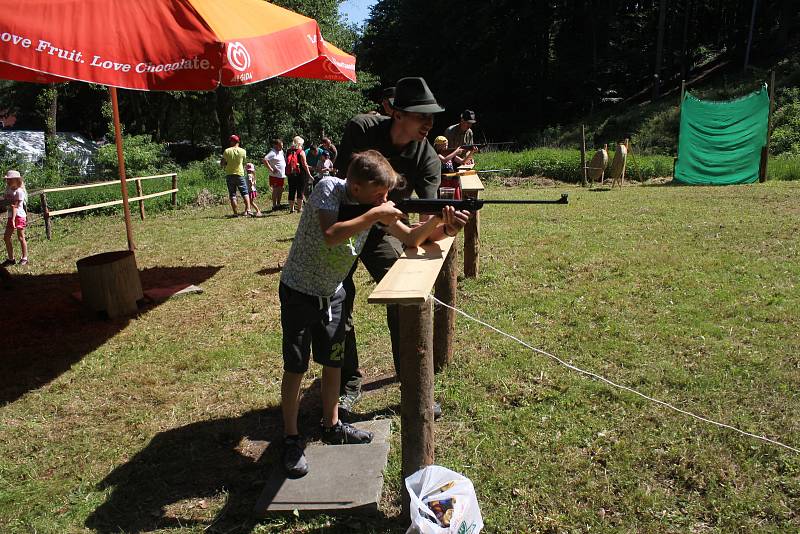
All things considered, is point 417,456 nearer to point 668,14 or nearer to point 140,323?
point 140,323

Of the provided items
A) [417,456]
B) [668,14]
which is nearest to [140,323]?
[417,456]

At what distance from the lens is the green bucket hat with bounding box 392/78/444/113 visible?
3404 mm

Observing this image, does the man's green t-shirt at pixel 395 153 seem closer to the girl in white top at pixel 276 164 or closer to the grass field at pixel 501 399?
the grass field at pixel 501 399

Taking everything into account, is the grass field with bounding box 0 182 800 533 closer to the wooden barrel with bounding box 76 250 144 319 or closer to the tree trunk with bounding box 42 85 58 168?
the wooden barrel with bounding box 76 250 144 319

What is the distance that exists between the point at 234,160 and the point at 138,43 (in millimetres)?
8013

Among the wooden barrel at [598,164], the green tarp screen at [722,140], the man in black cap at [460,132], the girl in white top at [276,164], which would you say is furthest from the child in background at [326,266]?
the green tarp screen at [722,140]

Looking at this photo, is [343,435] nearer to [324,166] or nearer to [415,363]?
[415,363]

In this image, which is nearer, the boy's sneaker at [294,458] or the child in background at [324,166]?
the boy's sneaker at [294,458]

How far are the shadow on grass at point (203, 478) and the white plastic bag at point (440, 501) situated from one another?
0.99ft

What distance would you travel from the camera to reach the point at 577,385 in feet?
13.6

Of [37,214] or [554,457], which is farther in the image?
[37,214]

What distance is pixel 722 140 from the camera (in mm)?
16047

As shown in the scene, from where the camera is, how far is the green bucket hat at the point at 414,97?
340cm

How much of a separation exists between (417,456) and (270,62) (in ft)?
14.1
